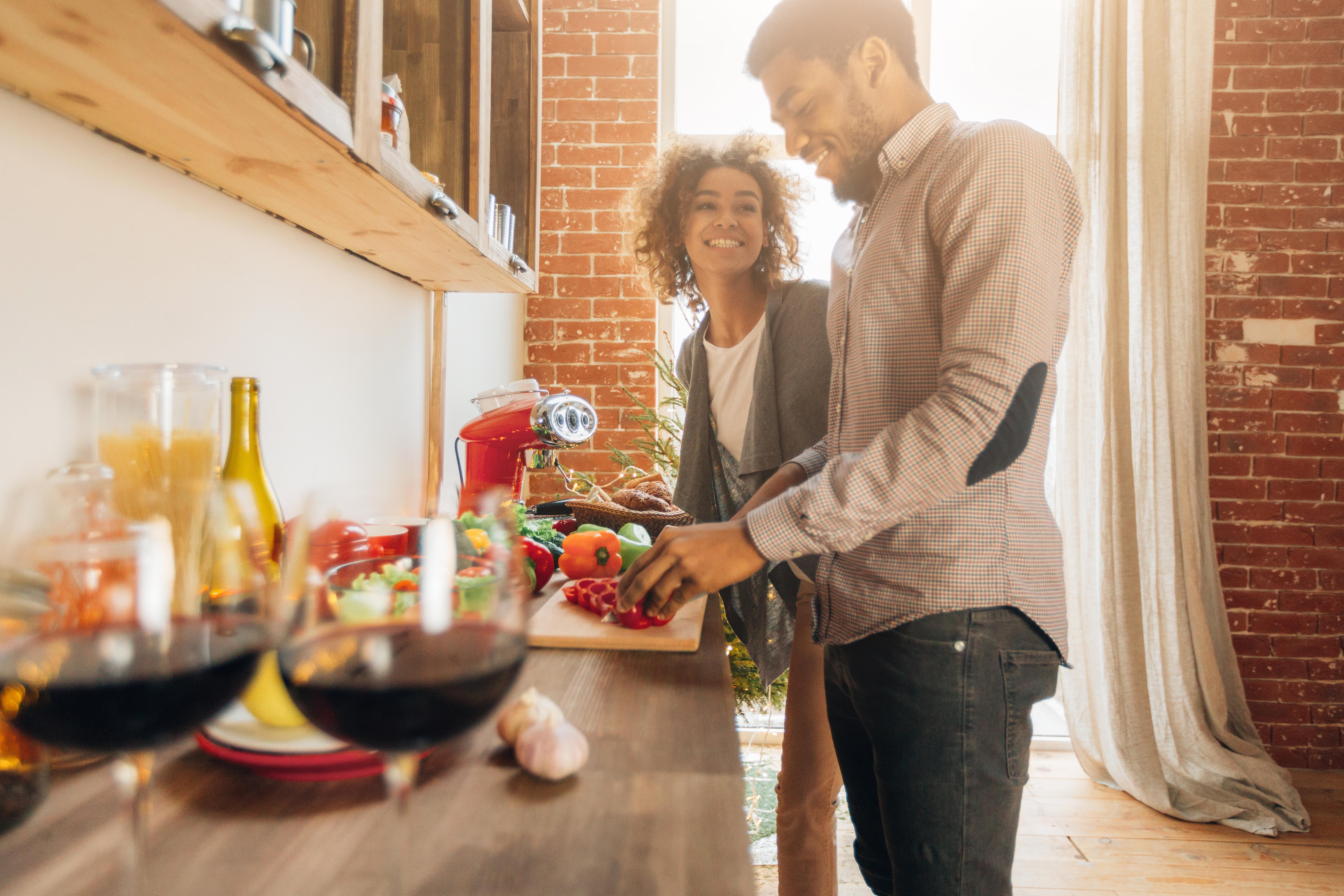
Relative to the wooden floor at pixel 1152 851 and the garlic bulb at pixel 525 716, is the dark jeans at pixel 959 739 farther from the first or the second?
the wooden floor at pixel 1152 851

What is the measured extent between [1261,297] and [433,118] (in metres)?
2.79

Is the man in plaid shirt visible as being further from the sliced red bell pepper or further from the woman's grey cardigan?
the woman's grey cardigan

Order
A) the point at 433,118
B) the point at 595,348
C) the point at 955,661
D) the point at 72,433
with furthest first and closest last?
the point at 595,348, the point at 433,118, the point at 955,661, the point at 72,433

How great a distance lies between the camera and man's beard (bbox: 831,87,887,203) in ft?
3.70

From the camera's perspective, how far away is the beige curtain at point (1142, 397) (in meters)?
2.45

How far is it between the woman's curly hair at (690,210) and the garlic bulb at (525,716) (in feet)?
4.57

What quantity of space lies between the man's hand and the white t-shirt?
0.80 metres

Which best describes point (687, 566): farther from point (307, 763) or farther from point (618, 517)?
point (618, 517)

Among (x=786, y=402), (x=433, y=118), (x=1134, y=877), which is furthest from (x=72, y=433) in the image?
(x=1134, y=877)

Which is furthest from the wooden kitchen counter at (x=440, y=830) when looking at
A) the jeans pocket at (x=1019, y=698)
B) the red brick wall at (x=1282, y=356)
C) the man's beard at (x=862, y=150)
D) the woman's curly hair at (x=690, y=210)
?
the red brick wall at (x=1282, y=356)

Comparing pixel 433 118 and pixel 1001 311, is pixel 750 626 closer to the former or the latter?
pixel 1001 311

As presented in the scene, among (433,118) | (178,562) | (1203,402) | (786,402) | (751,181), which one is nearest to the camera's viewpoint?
(178,562)

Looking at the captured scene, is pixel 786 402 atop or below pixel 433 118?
below

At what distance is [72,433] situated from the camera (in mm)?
752
